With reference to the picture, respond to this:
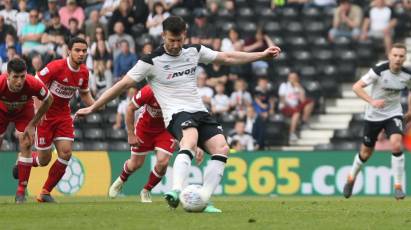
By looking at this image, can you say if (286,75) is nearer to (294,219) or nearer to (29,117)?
(29,117)

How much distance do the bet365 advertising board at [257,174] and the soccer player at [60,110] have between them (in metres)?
5.90

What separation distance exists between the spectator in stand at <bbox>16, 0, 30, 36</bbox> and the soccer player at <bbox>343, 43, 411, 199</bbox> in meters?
11.0

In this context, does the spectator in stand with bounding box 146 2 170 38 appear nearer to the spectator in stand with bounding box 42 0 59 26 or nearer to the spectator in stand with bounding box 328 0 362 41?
the spectator in stand with bounding box 42 0 59 26

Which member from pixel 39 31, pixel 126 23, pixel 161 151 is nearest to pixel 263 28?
pixel 126 23

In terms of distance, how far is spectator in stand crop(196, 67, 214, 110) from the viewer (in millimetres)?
25906

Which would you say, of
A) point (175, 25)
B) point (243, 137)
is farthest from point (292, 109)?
point (175, 25)

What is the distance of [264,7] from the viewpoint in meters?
29.1

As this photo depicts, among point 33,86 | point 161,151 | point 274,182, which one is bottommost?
Answer: point 274,182

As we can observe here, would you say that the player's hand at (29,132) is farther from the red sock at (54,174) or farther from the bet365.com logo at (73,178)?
the bet365.com logo at (73,178)

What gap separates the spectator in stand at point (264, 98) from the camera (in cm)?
2619

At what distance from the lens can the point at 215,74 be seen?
26.6 meters

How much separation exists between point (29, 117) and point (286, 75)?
38.2 ft

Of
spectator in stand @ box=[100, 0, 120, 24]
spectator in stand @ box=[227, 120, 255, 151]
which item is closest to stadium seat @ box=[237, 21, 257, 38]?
spectator in stand @ box=[100, 0, 120, 24]

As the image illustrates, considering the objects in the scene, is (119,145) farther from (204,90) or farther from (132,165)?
(132,165)
